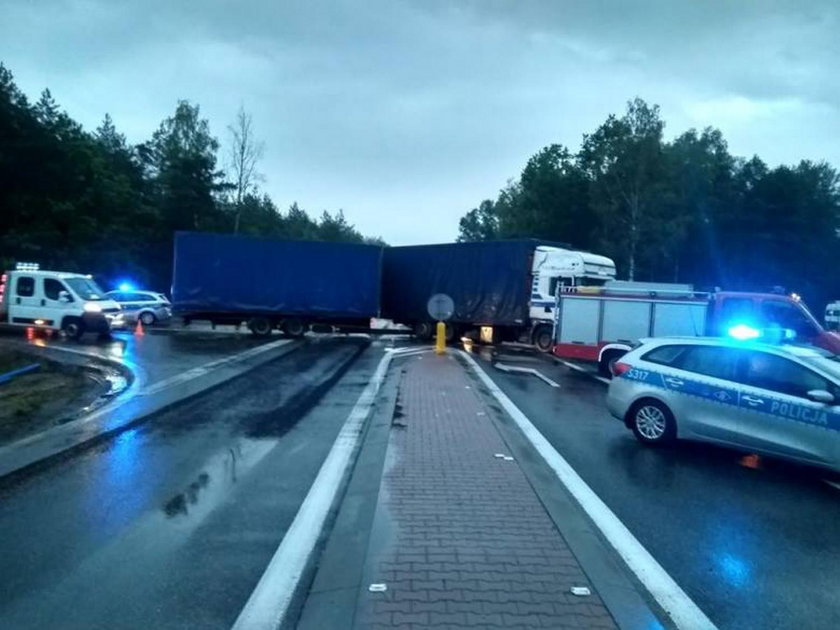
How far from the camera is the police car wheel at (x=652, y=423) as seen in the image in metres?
10.8

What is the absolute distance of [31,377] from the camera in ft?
60.5

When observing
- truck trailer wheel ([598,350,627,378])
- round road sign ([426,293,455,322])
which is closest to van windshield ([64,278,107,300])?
round road sign ([426,293,455,322])

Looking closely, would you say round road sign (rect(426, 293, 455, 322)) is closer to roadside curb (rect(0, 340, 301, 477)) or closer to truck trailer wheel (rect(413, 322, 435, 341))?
roadside curb (rect(0, 340, 301, 477))

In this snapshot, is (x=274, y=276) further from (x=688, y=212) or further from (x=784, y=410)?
(x=688, y=212)

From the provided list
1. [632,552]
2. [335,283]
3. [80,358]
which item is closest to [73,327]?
[80,358]

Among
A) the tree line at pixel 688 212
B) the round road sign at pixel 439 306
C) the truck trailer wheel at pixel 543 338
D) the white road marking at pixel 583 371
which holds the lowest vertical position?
the white road marking at pixel 583 371

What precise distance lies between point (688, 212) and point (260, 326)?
39.0m

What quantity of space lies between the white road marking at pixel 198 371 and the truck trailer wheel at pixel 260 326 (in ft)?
14.1

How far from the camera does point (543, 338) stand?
30203 millimetres

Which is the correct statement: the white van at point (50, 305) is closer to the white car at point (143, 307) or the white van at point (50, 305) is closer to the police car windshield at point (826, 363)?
the white car at point (143, 307)

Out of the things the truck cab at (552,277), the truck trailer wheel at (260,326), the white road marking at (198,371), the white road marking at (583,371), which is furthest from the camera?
the truck trailer wheel at (260,326)

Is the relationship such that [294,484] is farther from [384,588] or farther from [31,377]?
[31,377]

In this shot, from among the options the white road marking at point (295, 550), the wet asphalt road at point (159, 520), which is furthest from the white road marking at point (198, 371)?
the white road marking at point (295, 550)

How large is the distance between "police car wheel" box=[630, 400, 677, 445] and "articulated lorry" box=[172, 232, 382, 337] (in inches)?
850
